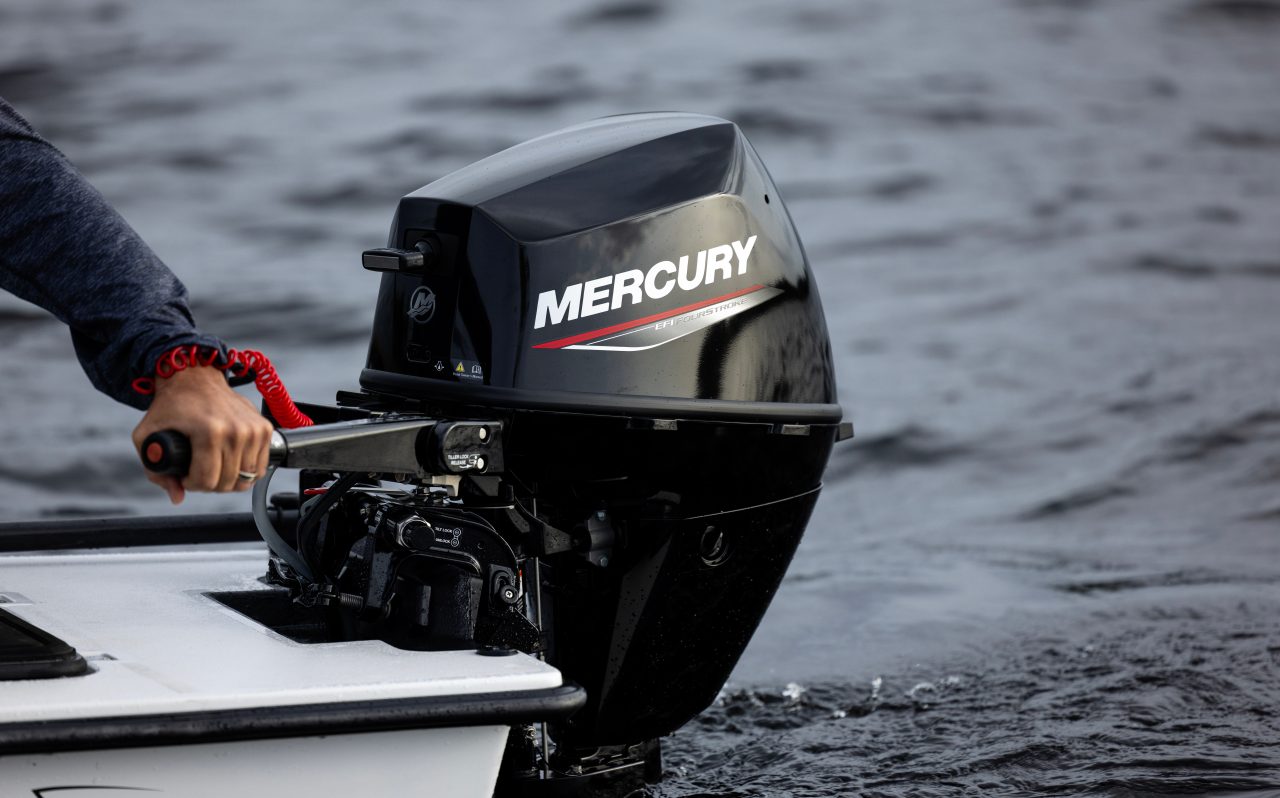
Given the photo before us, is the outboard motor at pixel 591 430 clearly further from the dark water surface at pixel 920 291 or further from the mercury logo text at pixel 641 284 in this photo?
the dark water surface at pixel 920 291

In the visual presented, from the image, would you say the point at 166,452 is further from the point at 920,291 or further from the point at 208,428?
the point at 920,291

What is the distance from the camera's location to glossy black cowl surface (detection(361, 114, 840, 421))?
2.35m

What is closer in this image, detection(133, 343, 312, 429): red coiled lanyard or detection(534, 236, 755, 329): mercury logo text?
detection(133, 343, 312, 429): red coiled lanyard

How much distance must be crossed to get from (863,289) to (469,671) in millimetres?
7773

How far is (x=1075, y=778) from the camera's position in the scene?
9.86 ft

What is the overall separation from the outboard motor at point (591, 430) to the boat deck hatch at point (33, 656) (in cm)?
42

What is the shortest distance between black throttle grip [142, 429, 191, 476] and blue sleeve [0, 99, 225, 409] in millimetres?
141

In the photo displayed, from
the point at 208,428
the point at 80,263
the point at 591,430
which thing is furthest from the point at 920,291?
the point at 208,428

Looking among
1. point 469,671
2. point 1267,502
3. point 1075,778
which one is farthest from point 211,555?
point 1267,502

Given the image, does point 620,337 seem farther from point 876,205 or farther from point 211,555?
point 876,205

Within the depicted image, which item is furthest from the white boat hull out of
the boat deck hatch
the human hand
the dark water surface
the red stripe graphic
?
the dark water surface

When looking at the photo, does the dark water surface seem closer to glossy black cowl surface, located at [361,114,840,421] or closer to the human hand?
glossy black cowl surface, located at [361,114,840,421]

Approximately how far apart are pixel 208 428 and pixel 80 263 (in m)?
0.33

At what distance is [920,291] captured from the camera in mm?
9859
